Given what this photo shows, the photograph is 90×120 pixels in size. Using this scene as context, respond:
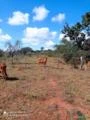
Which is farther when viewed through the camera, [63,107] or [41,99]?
[41,99]

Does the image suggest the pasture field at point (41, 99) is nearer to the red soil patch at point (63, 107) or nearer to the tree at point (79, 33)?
the red soil patch at point (63, 107)

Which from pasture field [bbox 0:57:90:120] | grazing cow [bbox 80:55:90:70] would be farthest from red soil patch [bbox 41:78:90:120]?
grazing cow [bbox 80:55:90:70]

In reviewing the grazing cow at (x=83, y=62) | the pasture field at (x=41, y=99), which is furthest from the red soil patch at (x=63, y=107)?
the grazing cow at (x=83, y=62)

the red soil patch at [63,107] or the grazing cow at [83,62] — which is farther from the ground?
the grazing cow at [83,62]

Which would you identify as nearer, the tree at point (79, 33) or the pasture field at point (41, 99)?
the pasture field at point (41, 99)

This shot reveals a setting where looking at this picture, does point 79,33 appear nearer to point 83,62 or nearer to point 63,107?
point 83,62

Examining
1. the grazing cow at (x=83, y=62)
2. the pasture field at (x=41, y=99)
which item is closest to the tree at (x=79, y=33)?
the grazing cow at (x=83, y=62)

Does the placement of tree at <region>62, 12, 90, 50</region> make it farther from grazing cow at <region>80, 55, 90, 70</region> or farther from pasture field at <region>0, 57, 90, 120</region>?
pasture field at <region>0, 57, 90, 120</region>

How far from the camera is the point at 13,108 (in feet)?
40.6

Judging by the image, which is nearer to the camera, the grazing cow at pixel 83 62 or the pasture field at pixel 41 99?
the pasture field at pixel 41 99

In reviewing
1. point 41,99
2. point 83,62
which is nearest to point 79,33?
point 83,62

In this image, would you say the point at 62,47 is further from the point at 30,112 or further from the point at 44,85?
the point at 30,112

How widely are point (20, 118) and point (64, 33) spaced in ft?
131

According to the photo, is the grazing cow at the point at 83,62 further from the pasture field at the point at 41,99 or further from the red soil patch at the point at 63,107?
the red soil patch at the point at 63,107
